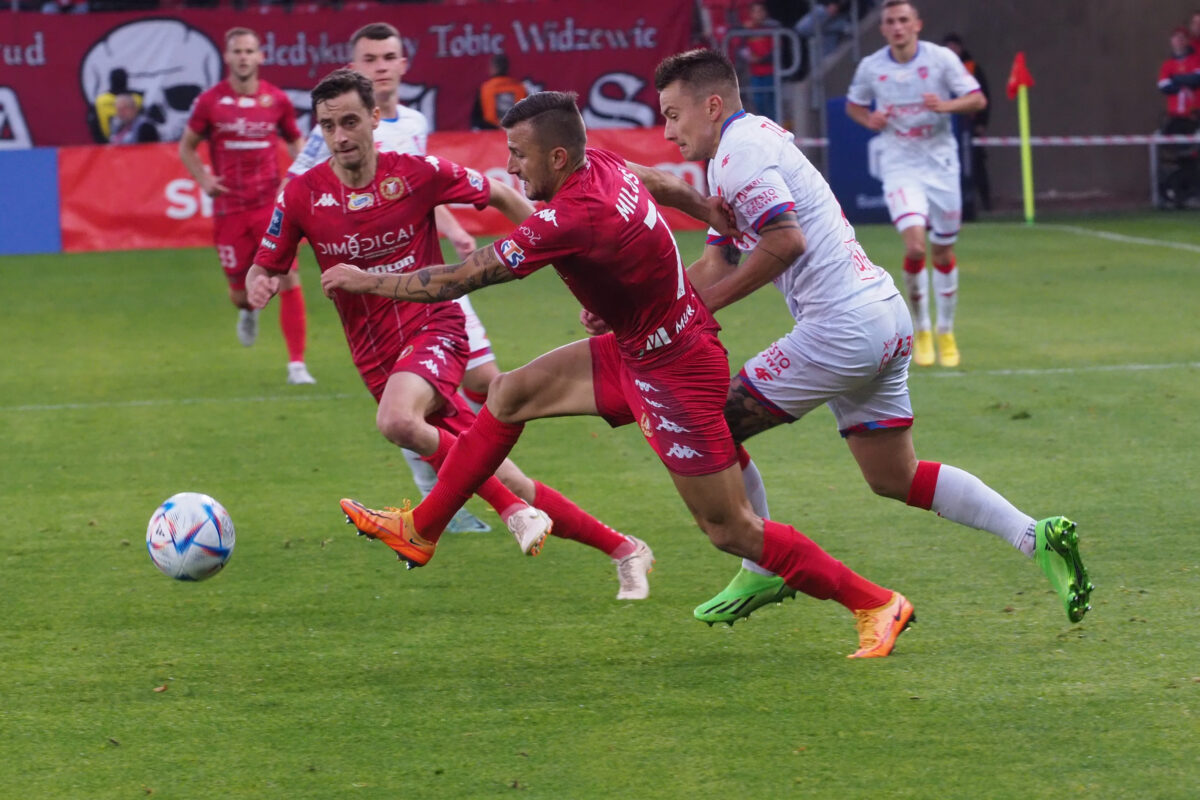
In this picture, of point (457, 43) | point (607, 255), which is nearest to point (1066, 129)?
point (457, 43)

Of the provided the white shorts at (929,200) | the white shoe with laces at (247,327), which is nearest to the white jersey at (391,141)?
the white shoe with laces at (247,327)

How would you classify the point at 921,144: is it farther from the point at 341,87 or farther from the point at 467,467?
the point at 467,467

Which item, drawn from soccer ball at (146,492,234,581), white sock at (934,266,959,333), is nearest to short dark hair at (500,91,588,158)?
soccer ball at (146,492,234,581)

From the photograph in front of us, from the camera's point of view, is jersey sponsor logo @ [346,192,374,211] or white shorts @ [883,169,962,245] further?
white shorts @ [883,169,962,245]

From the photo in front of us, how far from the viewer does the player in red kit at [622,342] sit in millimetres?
4441

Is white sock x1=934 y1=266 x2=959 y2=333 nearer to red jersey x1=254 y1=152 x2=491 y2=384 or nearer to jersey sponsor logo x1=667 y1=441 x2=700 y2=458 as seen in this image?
red jersey x1=254 y1=152 x2=491 y2=384

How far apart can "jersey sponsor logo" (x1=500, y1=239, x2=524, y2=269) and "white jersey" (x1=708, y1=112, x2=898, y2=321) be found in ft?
2.44

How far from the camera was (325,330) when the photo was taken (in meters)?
13.3

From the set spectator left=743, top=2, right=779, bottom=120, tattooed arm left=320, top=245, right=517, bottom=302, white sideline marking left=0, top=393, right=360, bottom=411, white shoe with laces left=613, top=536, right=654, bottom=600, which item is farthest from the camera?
spectator left=743, top=2, right=779, bottom=120

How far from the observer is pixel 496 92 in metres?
21.2

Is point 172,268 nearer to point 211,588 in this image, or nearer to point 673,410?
point 211,588

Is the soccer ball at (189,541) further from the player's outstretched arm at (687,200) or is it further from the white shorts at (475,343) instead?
the player's outstretched arm at (687,200)

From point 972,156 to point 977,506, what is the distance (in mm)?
17529

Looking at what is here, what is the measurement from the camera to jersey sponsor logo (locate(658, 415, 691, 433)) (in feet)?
15.2
